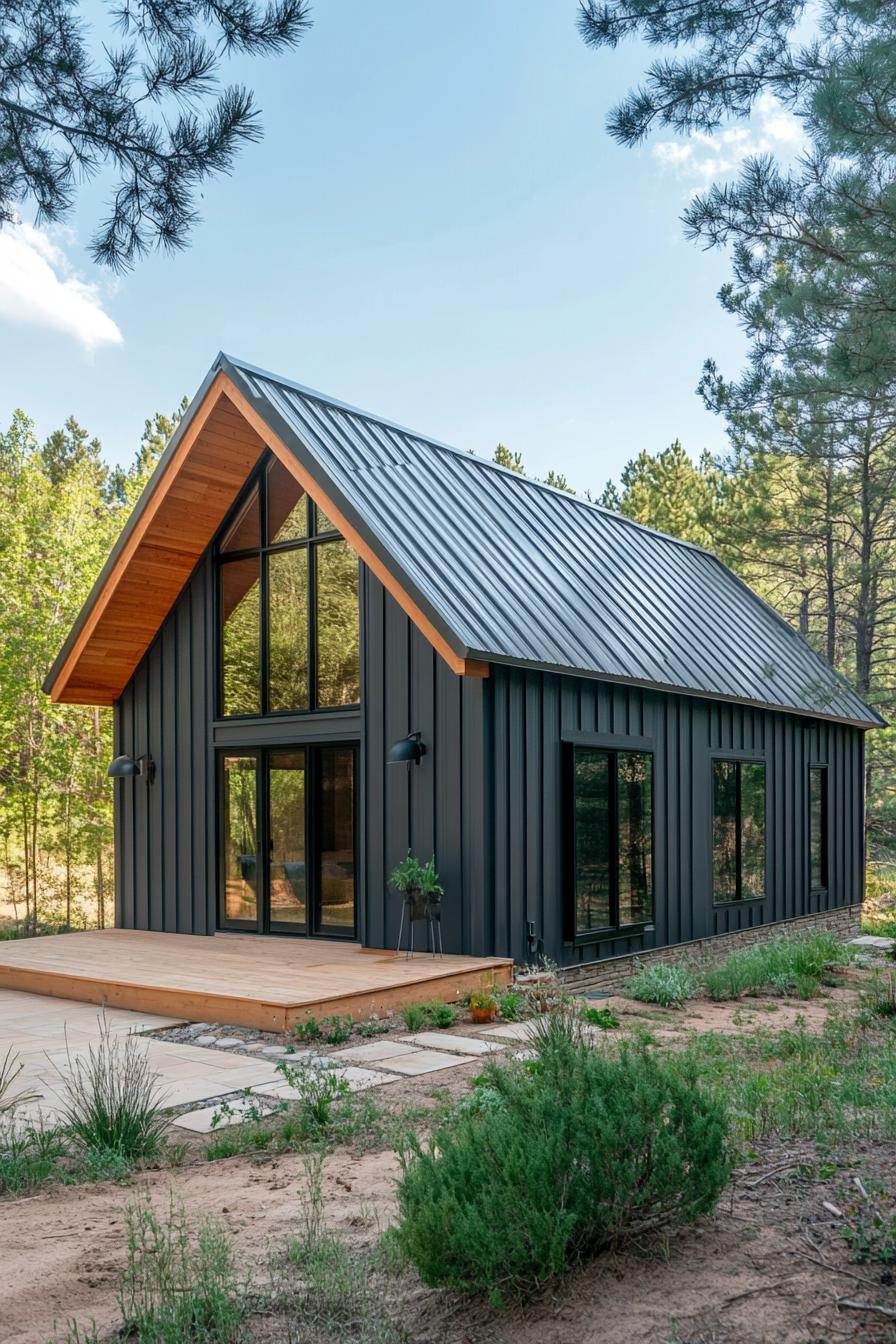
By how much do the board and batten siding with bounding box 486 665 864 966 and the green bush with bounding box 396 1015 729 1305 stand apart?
17.9ft

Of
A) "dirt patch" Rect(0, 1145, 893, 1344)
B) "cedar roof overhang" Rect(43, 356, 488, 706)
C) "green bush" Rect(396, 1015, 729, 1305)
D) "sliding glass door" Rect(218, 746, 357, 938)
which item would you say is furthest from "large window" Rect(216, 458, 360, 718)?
"green bush" Rect(396, 1015, 729, 1305)

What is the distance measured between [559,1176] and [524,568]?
7.68m

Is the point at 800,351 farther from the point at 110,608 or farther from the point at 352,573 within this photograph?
the point at 110,608

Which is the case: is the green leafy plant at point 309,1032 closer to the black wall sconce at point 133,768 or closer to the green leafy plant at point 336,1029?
the green leafy plant at point 336,1029

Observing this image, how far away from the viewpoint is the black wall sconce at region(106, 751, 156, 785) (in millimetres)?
11602

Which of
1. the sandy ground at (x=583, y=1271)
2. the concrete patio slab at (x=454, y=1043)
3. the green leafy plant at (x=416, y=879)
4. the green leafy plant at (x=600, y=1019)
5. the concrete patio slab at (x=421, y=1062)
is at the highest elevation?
the green leafy plant at (x=416, y=879)

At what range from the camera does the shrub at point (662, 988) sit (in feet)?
27.7

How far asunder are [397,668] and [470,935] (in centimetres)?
225

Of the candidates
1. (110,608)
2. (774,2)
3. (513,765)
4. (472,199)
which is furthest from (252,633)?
(472,199)

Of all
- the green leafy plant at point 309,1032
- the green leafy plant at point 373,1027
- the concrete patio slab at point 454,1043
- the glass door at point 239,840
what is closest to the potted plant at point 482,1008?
the concrete patio slab at point 454,1043

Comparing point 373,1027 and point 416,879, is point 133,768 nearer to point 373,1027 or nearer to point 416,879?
point 416,879

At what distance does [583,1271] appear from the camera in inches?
115

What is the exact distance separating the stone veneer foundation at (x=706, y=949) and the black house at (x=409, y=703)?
4.5 inches

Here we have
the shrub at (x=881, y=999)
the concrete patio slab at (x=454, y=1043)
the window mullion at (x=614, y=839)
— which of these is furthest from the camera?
the window mullion at (x=614, y=839)
